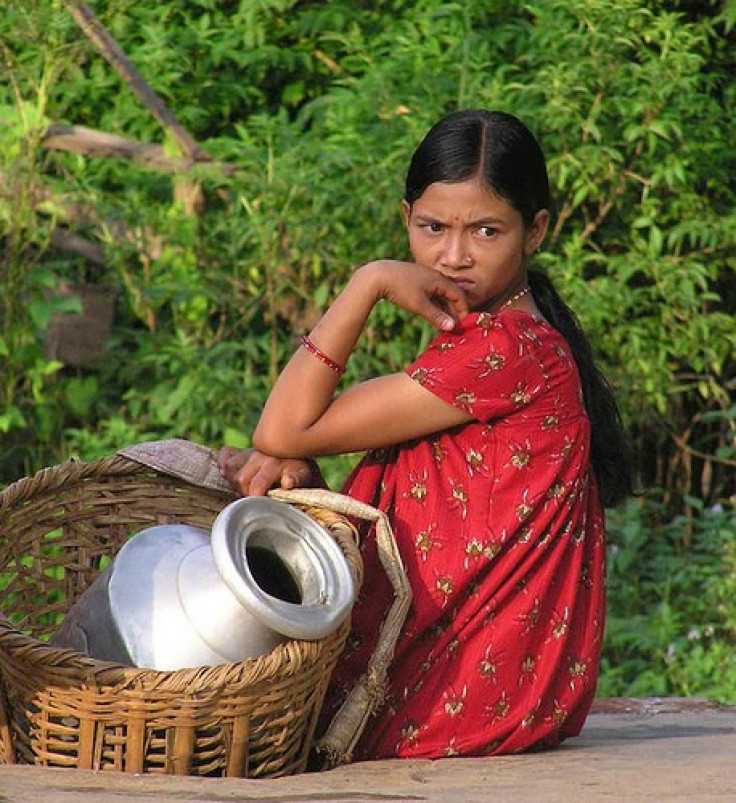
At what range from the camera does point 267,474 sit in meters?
3.14

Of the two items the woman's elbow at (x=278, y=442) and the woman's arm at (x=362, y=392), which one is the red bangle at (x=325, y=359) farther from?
the woman's elbow at (x=278, y=442)

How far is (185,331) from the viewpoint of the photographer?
19.9ft

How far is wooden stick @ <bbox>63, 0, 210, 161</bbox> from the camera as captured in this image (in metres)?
5.85

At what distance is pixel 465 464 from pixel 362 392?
0.75ft

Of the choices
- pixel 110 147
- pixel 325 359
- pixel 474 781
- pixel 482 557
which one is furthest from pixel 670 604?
pixel 474 781

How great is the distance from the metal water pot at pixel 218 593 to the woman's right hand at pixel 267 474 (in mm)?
177

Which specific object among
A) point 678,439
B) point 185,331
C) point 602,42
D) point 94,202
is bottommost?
point 678,439

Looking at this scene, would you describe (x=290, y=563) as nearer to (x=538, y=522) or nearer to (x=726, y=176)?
(x=538, y=522)

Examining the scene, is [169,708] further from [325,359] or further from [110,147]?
[110,147]

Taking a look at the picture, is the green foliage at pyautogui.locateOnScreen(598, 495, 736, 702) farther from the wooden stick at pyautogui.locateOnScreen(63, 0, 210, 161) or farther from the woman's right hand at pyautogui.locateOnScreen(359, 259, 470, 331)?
the woman's right hand at pyautogui.locateOnScreen(359, 259, 470, 331)

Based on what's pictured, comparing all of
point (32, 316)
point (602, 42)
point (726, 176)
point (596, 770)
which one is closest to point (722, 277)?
point (726, 176)

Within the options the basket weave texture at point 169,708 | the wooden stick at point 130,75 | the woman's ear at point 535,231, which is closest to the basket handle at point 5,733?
the basket weave texture at point 169,708

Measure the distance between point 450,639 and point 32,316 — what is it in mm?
2938

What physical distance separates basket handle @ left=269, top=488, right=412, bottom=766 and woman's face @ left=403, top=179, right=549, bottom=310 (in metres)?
0.48
